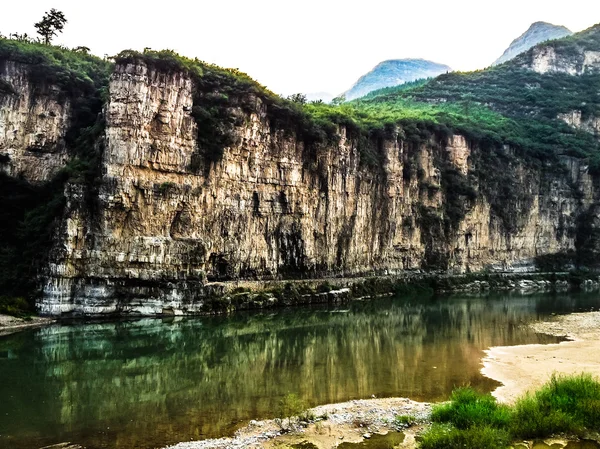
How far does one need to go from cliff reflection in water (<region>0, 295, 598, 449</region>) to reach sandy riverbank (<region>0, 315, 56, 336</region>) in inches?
56.6

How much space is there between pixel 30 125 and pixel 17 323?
1776 centimetres

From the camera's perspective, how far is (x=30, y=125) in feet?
134

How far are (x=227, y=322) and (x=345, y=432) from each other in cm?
2086

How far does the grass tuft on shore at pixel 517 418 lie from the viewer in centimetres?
1105

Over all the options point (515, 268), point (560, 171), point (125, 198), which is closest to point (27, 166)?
point (125, 198)

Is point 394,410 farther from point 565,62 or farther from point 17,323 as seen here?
point 565,62

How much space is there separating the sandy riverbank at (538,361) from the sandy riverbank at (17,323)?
25.1 metres

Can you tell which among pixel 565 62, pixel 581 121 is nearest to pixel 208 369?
pixel 581 121

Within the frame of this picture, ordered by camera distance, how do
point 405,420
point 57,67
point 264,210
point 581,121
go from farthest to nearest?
point 581,121
point 264,210
point 57,67
point 405,420

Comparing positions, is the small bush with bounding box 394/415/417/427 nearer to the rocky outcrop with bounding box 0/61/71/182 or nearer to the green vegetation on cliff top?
the green vegetation on cliff top

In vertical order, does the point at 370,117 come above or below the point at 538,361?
above

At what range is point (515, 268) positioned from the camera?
67.9 m

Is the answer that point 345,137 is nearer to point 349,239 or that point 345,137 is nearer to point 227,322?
point 349,239

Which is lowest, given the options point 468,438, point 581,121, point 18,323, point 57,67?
Result: point 18,323
